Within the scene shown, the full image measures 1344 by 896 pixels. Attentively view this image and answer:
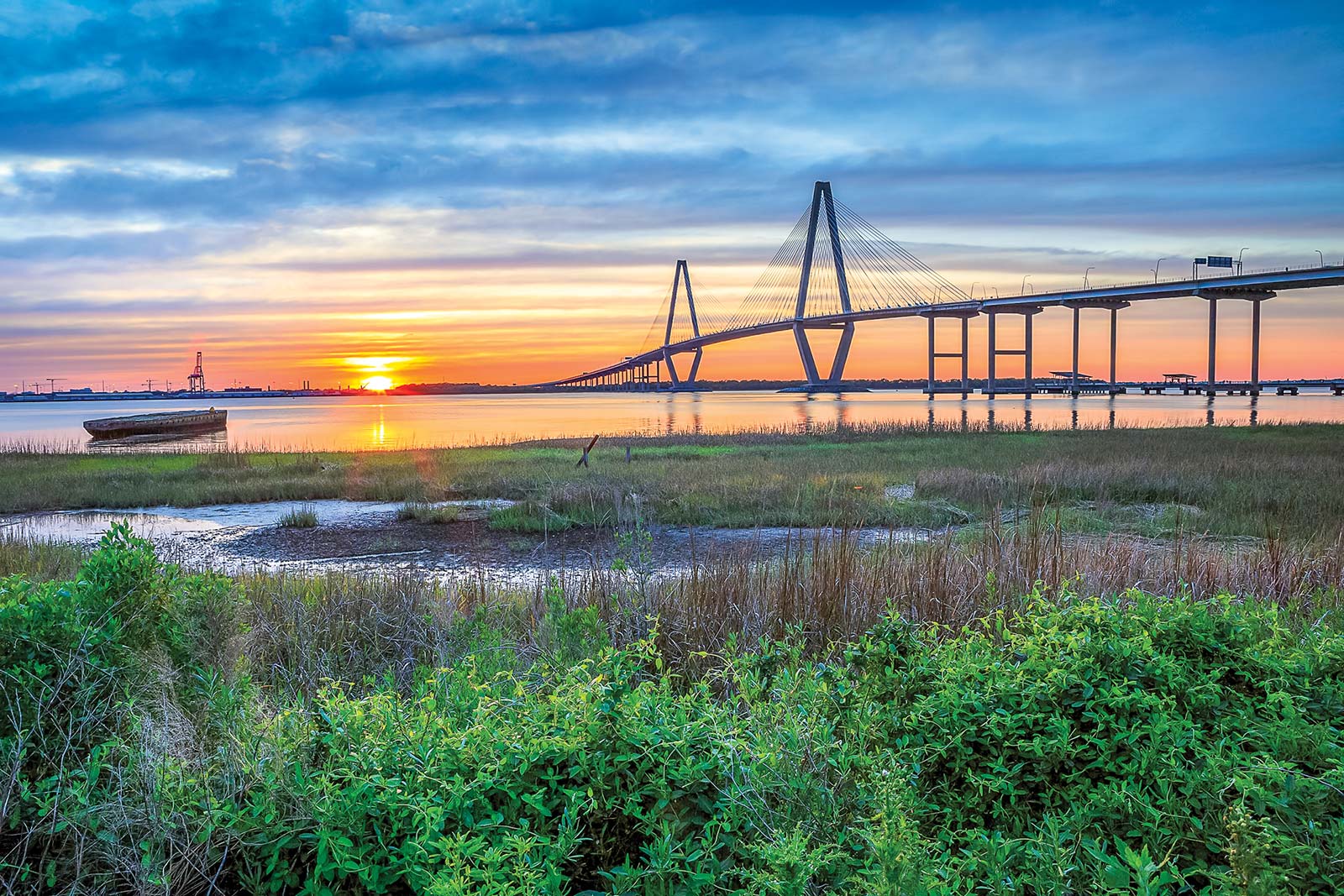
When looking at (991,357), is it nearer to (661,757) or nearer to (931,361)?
(931,361)

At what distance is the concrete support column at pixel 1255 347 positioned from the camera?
8288 centimetres

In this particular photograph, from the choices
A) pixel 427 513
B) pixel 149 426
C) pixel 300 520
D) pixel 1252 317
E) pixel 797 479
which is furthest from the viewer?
pixel 1252 317

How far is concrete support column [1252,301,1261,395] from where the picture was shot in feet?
272

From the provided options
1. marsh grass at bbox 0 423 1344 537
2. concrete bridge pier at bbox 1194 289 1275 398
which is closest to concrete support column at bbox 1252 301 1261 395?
concrete bridge pier at bbox 1194 289 1275 398

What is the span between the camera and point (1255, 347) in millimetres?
85250

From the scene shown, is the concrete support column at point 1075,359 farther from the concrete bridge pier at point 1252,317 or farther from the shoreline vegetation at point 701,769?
the shoreline vegetation at point 701,769

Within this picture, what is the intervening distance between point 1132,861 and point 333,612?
581 cm

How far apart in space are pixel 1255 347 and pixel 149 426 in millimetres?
96252

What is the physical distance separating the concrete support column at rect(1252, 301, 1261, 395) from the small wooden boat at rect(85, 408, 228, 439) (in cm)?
9144

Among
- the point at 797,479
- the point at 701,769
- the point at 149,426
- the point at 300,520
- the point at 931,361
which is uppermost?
the point at 931,361

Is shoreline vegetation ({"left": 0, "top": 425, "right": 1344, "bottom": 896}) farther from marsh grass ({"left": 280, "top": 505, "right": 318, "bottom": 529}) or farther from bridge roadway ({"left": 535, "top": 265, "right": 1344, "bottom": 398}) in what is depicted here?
bridge roadway ({"left": 535, "top": 265, "right": 1344, "bottom": 398})

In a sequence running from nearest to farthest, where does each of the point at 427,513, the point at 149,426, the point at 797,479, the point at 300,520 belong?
the point at 300,520 → the point at 427,513 → the point at 797,479 → the point at 149,426

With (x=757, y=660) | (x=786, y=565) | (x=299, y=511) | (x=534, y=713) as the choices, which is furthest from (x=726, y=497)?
(x=534, y=713)

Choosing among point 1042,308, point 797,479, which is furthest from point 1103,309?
point 797,479
